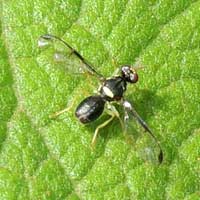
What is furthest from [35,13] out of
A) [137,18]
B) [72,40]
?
[137,18]

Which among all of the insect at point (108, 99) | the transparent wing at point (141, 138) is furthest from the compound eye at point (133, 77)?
the transparent wing at point (141, 138)

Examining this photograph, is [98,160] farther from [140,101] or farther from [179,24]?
[179,24]

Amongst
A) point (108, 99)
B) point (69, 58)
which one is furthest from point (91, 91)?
point (69, 58)

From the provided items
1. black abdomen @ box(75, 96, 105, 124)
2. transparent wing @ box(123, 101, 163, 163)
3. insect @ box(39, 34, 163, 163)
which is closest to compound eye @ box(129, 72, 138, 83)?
insect @ box(39, 34, 163, 163)

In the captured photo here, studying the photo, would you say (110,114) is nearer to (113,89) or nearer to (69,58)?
(113,89)

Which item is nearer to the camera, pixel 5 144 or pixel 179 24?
pixel 5 144

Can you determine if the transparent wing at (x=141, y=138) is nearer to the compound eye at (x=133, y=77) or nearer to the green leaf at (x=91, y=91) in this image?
the green leaf at (x=91, y=91)

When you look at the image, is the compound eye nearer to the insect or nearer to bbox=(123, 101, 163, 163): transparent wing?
the insect
